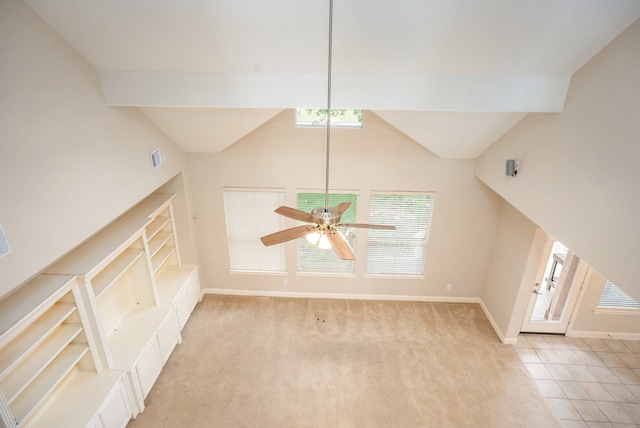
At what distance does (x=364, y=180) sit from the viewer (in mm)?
5688

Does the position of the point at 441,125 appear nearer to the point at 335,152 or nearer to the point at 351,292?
the point at 335,152

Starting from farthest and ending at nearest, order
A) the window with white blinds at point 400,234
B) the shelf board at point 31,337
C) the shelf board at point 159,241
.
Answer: the window with white blinds at point 400,234 → the shelf board at point 159,241 → the shelf board at point 31,337

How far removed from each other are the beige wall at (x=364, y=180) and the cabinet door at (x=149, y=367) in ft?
6.38

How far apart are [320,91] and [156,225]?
3.27m

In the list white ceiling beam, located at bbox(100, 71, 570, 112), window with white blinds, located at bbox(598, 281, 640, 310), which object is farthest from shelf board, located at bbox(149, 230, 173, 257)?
window with white blinds, located at bbox(598, 281, 640, 310)

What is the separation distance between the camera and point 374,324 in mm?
5883

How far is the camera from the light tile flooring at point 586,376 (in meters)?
4.43

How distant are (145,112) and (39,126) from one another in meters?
1.56

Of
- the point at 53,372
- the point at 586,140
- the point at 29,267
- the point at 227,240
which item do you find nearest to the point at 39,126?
the point at 29,267

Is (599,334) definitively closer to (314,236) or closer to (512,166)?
(512,166)

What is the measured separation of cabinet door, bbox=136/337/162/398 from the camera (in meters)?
4.32

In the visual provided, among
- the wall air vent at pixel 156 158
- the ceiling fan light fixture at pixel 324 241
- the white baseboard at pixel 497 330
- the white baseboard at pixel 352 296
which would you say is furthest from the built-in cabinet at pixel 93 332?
the white baseboard at pixel 497 330

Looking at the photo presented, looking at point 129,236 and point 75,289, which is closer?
point 75,289

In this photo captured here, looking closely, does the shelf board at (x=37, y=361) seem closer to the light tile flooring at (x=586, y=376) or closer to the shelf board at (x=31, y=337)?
the shelf board at (x=31, y=337)
